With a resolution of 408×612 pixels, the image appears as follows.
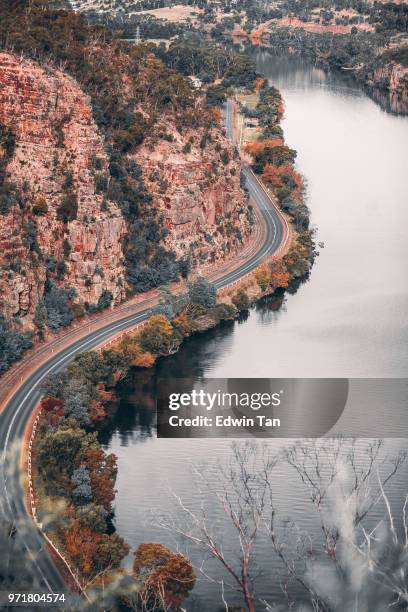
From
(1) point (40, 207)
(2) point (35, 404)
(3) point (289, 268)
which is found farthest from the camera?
(3) point (289, 268)

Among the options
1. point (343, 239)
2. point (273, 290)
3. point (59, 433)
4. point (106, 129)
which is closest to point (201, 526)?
point (59, 433)

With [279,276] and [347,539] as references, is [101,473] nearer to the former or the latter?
[347,539]

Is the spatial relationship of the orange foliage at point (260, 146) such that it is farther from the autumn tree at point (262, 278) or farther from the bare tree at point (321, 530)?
the bare tree at point (321, 530)

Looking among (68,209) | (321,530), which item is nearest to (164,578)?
(321,530)

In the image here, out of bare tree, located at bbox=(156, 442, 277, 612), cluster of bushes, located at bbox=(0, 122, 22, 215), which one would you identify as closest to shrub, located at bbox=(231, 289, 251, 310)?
cluster of bushes, located at bbox=(0, 122, 22, 215)

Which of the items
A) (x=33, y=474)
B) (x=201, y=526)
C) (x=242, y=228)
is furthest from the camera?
(x=242, y=228)

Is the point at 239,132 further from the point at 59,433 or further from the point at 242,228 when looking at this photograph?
the point at 59,433

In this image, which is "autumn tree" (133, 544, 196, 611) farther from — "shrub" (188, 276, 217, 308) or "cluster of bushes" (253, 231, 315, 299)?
"cluster of bushes" (253, 231, 315, 299)
